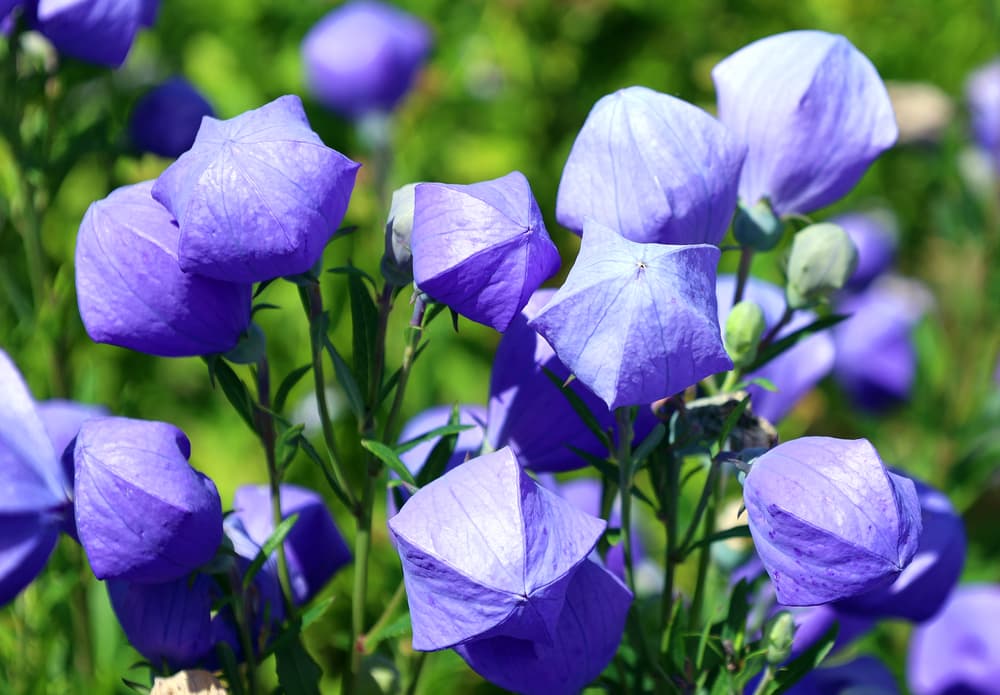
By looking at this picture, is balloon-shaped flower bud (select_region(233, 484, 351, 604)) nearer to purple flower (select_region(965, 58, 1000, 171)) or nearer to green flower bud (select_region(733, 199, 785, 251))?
green flower bud (select_region(733, 199, 785, 251))

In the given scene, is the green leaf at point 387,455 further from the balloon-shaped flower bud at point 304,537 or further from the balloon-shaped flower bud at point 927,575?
the balloon-shaped flower bud at point 927,575

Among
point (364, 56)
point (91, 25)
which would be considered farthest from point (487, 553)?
point (364, 56)

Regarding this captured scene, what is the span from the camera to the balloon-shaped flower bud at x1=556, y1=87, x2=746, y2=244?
0.78m

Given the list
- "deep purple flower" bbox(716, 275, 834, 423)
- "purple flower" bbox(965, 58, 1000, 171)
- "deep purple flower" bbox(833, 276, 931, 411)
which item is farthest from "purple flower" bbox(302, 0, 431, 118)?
"deep purple flower" bbox(716, 275, 834, 423)

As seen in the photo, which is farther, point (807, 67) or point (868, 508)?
point (807, 67)

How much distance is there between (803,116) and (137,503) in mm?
583

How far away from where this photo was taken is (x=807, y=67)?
2.89 ft

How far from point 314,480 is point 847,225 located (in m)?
1.23

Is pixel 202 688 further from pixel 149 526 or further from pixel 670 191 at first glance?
pixel 670 191

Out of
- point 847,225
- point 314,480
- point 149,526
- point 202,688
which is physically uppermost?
point 149,526

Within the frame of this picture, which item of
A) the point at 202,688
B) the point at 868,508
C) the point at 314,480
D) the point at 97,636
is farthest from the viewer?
the point at 314,480

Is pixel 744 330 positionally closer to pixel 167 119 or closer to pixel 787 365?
pixel 787 365

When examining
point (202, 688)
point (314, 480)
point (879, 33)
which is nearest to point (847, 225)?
point (879, 33)

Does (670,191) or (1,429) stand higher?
(670,191)
